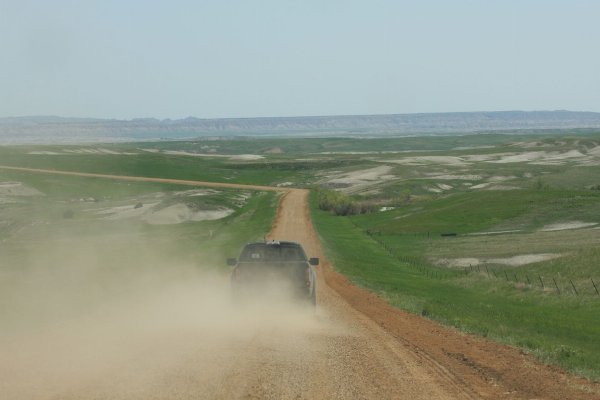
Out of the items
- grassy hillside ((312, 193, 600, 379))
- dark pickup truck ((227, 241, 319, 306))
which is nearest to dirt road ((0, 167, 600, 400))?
dark pickup truck ((227, 241, 319, 306))

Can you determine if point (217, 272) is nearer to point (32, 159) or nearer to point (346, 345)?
point (346, 345)

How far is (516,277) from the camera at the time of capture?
4100 centimetres

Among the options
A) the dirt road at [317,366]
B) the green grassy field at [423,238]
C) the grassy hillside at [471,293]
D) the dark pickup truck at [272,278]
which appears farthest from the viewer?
the green grassy field at [423,238]

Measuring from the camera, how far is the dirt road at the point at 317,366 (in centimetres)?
1274

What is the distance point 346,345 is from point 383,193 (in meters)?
100

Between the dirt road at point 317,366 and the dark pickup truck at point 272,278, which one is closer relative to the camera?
the dirt road at point 317,366

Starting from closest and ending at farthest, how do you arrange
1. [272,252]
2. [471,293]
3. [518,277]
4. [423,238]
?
[272,252], [471,293], [518,277], [423,238]

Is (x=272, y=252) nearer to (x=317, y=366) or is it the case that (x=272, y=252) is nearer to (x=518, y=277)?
(x=317, y=366)

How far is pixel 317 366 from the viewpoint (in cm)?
1482

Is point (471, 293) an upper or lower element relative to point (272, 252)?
lower

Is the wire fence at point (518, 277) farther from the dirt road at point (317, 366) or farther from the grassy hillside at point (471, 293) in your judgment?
the dirt road at point (317, 366)

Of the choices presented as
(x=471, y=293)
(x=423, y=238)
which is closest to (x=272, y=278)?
(x=471, y=293)

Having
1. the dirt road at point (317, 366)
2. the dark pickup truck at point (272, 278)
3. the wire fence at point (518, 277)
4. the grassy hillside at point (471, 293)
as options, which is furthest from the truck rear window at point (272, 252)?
the wire fence at point (518, 277)

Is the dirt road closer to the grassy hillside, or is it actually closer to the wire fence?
the grassy hillside
